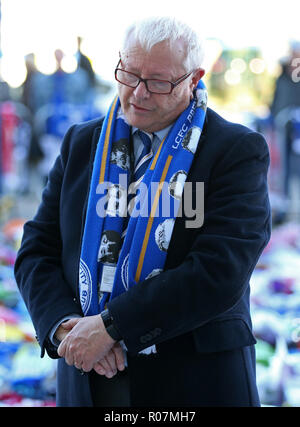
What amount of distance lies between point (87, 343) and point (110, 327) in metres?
0.06

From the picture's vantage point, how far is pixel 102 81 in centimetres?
605

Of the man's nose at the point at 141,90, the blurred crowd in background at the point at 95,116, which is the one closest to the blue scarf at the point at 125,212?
the man's nose at the point at 141,90

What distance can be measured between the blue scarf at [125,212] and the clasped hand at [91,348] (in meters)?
0.07

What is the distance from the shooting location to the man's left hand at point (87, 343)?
1.21 m

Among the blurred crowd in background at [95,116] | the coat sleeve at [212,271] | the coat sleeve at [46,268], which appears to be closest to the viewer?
the coat sleeve at [212,271]

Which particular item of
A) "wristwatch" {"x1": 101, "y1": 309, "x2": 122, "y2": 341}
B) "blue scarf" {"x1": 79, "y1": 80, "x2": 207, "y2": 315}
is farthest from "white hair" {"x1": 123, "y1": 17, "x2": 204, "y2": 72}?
"wristwatch" {"x1": 101, "y1": 309, "x2": 122, "y2": 341}

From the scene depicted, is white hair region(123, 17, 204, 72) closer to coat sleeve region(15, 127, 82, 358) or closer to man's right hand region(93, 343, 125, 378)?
coat sleeve region(15, 127, 82, 358)

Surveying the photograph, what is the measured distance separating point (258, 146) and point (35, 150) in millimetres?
5125

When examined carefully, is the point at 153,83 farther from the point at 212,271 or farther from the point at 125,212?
the point at 212,271

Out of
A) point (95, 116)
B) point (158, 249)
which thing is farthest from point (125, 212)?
point (95, 116)

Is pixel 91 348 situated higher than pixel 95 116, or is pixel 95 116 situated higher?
pixel 95 116

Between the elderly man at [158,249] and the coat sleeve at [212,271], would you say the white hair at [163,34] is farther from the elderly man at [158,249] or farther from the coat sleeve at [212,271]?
the coat sleeve at [212,271]

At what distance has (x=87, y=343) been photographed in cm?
122

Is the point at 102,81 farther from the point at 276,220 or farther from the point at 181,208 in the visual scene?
the point at 181,208
